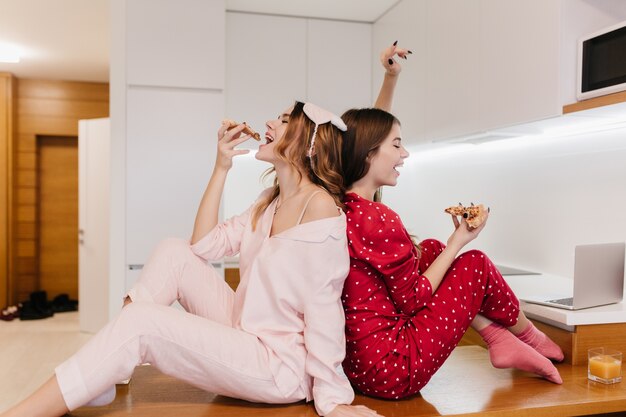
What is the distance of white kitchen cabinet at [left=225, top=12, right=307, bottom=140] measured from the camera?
142 inches

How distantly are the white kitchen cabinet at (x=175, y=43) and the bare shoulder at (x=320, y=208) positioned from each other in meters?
1.90

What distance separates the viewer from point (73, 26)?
4551mm

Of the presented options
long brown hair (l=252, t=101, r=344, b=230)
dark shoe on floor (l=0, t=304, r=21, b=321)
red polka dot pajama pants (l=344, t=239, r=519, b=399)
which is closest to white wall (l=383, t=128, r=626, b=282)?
red polka dot pajama pants (l=344, t=239, r=519, b=399)

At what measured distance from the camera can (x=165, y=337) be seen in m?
1.48

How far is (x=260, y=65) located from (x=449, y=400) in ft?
8.23

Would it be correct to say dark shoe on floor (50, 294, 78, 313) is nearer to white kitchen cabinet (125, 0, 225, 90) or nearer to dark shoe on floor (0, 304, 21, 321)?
dark shoe on floor (0, 304, 21, 321)

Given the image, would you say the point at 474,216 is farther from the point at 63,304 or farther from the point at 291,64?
the point at 63,304

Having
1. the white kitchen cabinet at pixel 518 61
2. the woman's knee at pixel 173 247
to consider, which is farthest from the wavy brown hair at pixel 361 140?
the white kitchen cabinet at pixel 518 61

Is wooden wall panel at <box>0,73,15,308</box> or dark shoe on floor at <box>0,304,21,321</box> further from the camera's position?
wooden wall panel at <box>0,73,15,308</box>

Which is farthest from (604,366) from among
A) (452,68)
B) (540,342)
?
(452,68)

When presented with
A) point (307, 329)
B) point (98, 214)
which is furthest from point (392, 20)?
point (98, 214)

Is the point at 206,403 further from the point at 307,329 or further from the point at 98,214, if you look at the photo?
the point at 98,214

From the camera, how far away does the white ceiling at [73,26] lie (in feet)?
11.6

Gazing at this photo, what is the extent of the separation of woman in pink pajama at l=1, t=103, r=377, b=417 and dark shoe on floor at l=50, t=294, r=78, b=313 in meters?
5.17
